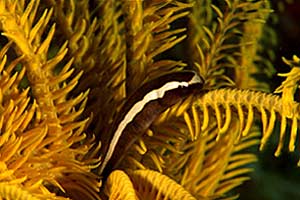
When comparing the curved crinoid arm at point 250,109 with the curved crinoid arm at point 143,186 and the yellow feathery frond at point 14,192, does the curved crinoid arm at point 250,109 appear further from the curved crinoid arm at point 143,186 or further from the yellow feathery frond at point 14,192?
the yellow feathery frond at point 14,192

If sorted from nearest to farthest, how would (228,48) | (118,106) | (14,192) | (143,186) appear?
(14,192) → (143,186) → (118,106) → (228,48)

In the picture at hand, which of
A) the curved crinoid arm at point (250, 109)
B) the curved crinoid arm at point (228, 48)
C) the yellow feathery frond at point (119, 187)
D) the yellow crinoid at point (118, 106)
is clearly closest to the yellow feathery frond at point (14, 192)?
the yellow crinoid at point (118, 106)

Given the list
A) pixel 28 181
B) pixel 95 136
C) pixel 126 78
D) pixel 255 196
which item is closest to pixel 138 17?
pixel 126 78

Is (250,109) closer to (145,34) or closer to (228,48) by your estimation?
(145,34)

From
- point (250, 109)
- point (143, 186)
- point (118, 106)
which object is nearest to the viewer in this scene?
point (250, 109)

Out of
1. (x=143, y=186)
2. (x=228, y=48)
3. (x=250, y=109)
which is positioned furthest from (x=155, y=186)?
(x=228, y=48)

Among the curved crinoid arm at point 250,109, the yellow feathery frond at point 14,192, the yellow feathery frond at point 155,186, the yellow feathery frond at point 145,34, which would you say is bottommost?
the yellow feathery frond at point 155,186

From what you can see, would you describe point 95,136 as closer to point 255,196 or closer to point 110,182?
point 110,182
